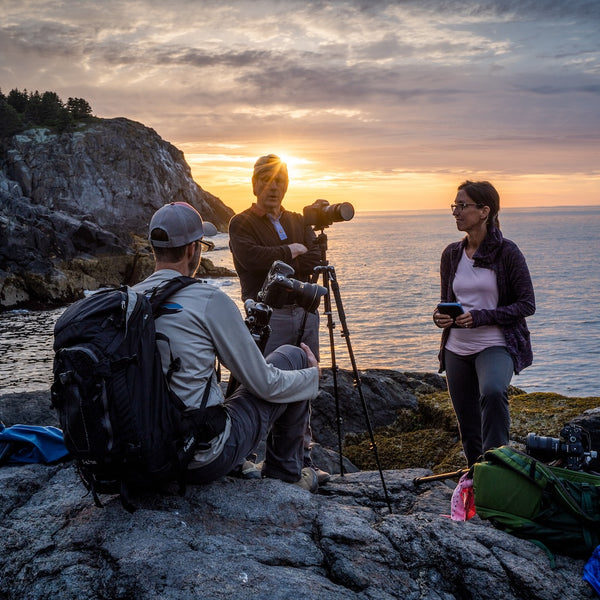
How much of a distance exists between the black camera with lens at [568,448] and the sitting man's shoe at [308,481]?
154 cm

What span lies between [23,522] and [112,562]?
2.83ft

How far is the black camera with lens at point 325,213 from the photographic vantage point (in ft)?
16.3

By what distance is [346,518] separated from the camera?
3402 mm

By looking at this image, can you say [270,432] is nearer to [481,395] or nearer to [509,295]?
[481,395]

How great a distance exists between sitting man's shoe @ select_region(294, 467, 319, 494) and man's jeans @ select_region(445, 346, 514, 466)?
4.33ft

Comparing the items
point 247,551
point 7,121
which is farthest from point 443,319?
point 7,121

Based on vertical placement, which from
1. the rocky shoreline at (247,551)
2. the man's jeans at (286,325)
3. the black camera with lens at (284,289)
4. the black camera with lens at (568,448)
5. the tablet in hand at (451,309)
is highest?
the black camera with lens at (284,289)

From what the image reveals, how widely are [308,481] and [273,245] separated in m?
2.18

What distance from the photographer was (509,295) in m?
4.67

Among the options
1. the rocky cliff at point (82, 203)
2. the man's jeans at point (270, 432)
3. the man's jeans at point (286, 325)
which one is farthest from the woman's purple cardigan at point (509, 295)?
the rocky cliff at point (82, 203)

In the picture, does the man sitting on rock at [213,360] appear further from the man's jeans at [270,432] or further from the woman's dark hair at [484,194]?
the woman's dark hair at [484,194]

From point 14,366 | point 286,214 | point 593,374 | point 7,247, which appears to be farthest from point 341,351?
point 7,247

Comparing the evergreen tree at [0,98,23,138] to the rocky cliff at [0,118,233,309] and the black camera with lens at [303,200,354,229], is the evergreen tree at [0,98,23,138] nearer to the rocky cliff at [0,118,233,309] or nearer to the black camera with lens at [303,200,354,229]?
the rocky cliff at [0,118,233,309]

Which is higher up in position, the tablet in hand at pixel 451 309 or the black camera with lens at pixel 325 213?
the black camera with lens at pixel 325 213
